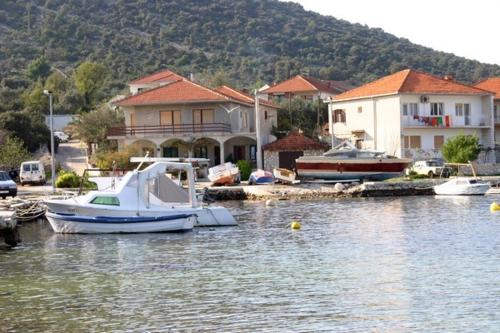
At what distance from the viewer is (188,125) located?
76.8m

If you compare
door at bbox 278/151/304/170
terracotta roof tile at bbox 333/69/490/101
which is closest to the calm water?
door at bbox 278/151/304/170

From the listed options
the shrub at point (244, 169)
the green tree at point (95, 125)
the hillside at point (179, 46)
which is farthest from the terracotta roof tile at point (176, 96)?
the hillside at point (179, 46)

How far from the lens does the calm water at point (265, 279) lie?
22.9 metres

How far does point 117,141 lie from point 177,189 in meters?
34.8

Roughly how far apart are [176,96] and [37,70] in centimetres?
7070

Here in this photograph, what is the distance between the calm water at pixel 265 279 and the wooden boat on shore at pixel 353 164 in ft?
75.2

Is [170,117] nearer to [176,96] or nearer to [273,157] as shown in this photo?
[176,96]

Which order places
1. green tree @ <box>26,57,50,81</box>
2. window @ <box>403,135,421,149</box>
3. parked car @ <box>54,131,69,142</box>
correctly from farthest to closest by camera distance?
green tree @ <box>26,57,50,81</box>
parked car @ <box>54,131,69,142</box>
window @ <box>403,135,421,149</box>

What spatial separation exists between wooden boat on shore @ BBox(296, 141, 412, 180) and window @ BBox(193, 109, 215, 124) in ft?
33.5

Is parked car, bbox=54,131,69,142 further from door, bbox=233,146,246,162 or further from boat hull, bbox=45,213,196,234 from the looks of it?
boat hull, bbox=45,213,196,234

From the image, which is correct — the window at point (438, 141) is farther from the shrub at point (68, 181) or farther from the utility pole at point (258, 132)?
the shrub at point (68, 181)

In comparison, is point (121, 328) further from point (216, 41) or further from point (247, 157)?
point (216, 41)

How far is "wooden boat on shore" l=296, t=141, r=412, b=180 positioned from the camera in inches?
2744

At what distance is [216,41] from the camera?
605 ft
